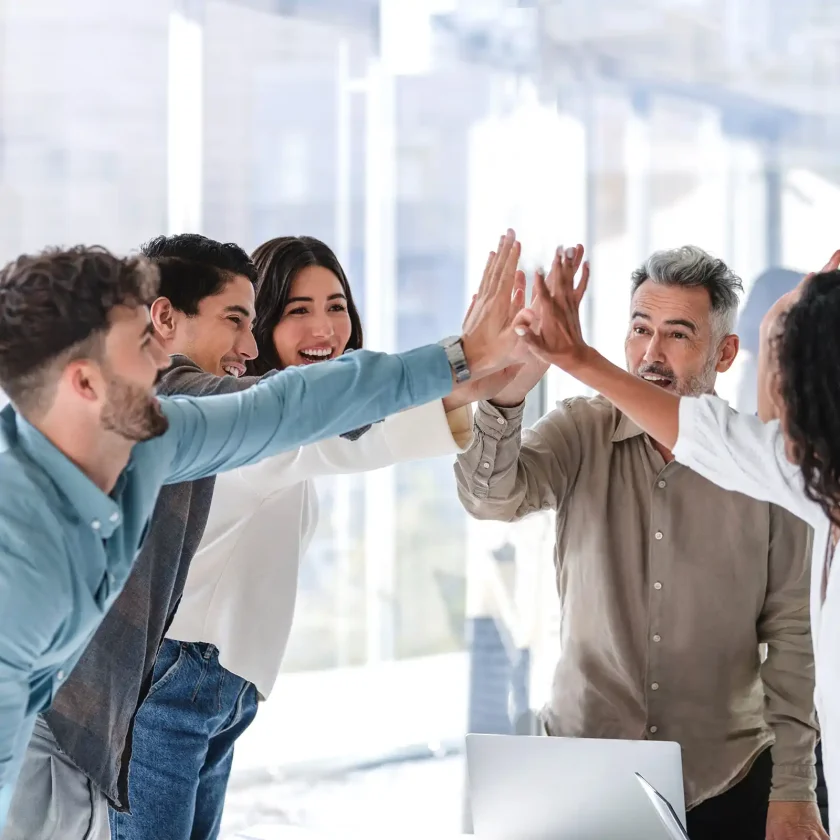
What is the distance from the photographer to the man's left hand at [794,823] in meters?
1.92

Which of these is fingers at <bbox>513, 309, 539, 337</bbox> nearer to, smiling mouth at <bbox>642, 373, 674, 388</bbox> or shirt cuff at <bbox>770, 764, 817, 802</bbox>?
smiling mouth at <bbox>642, 373, 674, 388</bbox>

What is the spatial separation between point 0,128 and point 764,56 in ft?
9.34

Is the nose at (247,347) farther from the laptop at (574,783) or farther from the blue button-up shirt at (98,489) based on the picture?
the laptop at (574,783)

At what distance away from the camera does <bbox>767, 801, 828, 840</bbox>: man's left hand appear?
75.7 inches

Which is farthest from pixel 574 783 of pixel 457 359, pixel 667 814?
pixel 457 359

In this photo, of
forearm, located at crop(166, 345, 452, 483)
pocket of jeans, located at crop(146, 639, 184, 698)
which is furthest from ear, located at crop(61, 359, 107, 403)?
pocket of jeans, located at crop(146, 639, 184, 698)

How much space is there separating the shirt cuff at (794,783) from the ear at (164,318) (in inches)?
50.9

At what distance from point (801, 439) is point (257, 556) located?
39.9 inches

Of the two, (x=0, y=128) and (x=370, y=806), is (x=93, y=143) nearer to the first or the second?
(x=0, y=128)

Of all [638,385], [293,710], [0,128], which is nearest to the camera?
[638,385]

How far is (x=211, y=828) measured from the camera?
6.76 ft

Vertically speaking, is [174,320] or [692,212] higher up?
[692,212]

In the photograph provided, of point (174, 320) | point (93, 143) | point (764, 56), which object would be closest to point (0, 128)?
point (93, 143)

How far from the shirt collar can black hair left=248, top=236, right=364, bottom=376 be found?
0.88m
